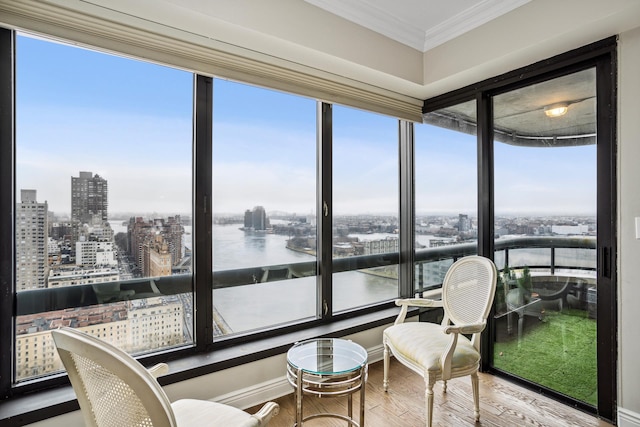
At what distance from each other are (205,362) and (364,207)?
177 cm

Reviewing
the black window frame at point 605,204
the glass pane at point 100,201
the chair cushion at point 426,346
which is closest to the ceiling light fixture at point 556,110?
the black window frame at point 605,204

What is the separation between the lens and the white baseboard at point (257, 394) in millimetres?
2064

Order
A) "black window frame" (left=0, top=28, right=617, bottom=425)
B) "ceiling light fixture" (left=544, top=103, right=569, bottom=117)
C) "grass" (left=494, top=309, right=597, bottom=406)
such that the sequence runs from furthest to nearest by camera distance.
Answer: "ceiling light fixture" (left=544, top=103, right=569, bottom=117) → "grass" (left=494, top=309, right=597, bottom=406) → "black window frame" (left=0, top=28, right=617, bottom=425)

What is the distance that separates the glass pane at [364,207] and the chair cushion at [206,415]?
151 cm

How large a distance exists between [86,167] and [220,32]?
3.55 feet

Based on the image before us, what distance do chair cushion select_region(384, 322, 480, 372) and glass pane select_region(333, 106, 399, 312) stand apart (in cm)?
72

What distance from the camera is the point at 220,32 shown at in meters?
1.92

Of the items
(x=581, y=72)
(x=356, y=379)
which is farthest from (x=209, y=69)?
(x=581, y=72)

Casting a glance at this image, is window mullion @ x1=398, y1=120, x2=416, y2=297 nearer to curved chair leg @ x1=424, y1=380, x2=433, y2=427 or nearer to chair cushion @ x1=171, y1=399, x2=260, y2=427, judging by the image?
curved chair leg @ x1=424, y1=380, x2=433, y2=427

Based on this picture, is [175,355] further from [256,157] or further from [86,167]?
[256,157]

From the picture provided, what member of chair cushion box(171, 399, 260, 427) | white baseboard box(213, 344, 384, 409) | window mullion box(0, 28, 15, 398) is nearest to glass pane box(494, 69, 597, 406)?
white baseboard box(213, 344, 384, 409)

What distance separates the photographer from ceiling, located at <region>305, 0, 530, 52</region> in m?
2.18

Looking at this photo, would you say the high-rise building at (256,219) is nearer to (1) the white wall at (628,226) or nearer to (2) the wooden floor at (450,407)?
(2) the wooden floor at (450,407)

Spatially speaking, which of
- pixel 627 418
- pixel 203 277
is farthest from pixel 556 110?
pixel 203 277
